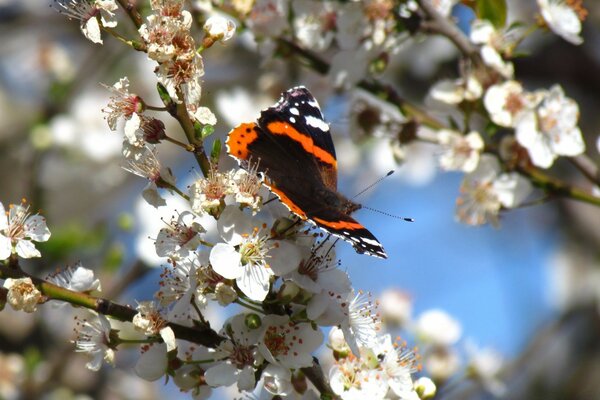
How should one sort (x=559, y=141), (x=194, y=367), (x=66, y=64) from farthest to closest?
→ (x=66, y=64), (x=559, y=141), (x=194, y=367)

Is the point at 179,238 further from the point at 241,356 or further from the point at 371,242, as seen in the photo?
the point at 371,242

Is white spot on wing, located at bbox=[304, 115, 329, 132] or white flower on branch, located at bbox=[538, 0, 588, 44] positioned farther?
white flower on branch, located at bbox=[538, 0, 588, 44]

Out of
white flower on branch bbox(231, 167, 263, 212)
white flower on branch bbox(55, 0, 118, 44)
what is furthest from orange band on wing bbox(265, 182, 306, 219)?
white flower on branch bbox(55, 0, 118, 44)

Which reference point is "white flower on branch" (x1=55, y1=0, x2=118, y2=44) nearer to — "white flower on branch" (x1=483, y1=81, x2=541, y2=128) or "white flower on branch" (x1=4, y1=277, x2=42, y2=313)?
"white flower on branch" (x1=4, y1=277, x2=42, y2=313)

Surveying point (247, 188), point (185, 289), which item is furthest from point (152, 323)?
point (247, 188)

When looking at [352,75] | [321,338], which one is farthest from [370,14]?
[321,338]

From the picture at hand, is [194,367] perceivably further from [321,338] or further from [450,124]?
[450,124]
